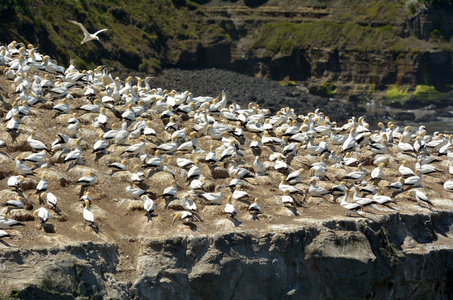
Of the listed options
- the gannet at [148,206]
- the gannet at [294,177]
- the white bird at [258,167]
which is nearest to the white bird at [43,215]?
the gannet at [148,206]

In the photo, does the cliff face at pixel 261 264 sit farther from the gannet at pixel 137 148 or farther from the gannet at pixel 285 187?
the gannet at pixel 137 148

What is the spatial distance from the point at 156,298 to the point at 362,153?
50.1 feet

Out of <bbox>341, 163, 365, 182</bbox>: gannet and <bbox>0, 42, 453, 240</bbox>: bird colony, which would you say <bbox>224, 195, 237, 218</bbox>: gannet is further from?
<bbox>341, 163, 365, 182</bbox>: gannet

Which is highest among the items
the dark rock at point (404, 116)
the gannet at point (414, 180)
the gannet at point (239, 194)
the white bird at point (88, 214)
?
the white bird at point (88, 214)

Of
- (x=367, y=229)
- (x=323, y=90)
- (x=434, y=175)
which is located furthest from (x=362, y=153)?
(x=323, y=90)

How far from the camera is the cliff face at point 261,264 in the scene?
23297mm

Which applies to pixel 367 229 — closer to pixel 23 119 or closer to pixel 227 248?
pixel 227 248

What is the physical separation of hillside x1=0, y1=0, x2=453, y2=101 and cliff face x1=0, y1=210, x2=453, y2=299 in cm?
7357

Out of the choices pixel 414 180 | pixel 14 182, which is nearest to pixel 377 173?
pixel 414 180

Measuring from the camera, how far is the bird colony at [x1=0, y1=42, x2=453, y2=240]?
87.9ft

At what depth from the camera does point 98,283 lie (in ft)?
79.1

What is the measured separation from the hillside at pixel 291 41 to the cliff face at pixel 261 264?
241 ft

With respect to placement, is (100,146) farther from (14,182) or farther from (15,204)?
(15,204)

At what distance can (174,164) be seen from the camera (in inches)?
1242
